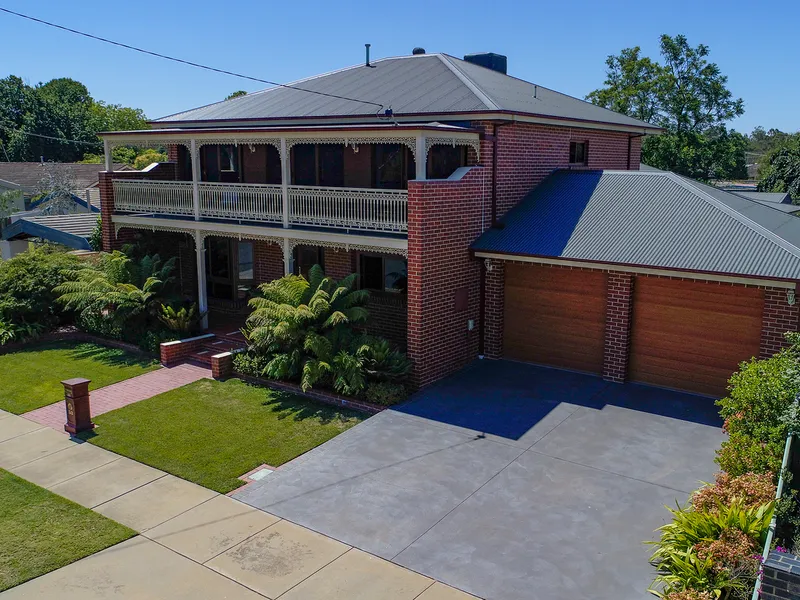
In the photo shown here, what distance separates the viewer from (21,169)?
51.3 m

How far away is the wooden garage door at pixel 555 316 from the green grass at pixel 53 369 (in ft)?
27.3

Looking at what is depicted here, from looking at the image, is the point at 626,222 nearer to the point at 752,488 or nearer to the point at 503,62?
the point at 752,488

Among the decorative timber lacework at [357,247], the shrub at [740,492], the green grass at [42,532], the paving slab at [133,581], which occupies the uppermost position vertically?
the decorative timber lacework at [357,247]

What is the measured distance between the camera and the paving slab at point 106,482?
984 cm

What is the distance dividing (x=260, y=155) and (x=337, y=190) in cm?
470

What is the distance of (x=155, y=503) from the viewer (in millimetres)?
9641

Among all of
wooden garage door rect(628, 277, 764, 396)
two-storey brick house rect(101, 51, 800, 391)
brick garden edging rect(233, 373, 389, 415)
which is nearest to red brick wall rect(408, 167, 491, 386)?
two-storey brick house rect(101, 51, 800, 391)

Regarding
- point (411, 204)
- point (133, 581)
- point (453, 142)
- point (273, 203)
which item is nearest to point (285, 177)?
point (273, 203)

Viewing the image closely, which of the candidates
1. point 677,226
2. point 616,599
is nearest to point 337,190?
point 677,226

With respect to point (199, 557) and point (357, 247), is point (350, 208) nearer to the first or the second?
point (357, 247)

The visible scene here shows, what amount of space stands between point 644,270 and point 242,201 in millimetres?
9329

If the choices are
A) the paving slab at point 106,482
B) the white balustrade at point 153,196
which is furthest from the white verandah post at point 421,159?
the white balustrade at point 153,196

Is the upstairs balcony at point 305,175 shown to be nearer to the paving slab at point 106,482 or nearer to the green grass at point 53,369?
the green grass at point 53,369

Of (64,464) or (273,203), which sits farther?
(273,203)
